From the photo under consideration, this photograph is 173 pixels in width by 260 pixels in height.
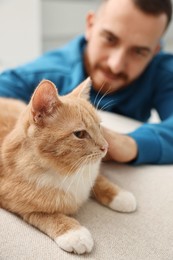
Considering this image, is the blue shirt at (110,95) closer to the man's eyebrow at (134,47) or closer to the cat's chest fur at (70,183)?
the man's eyebrow at (134,47)

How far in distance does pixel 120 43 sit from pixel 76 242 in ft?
2.84

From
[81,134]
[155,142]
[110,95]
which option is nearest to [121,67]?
[110,95]

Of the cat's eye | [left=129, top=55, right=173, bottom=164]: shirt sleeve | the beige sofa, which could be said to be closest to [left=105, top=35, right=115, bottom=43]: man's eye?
[left=129, top=55, right=173, bottom=164]: shirt sleeve

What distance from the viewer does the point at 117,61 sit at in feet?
4.33

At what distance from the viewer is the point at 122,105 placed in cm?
153

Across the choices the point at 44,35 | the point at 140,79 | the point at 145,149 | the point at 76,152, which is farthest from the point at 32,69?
the point at 44,35

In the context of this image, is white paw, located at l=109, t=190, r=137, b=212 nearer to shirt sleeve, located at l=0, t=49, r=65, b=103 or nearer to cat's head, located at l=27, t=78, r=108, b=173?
cat's head, located at l=27, t=78, r=108, b=173

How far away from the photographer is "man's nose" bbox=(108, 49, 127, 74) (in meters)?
1.32

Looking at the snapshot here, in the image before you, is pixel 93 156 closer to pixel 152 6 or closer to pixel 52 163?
pixel 52 163

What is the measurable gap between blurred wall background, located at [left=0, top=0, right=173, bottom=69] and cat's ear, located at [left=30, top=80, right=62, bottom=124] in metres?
1.78

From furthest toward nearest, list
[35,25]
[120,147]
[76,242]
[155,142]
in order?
[35,25] → [155,142] → [120,147] → [76,242]

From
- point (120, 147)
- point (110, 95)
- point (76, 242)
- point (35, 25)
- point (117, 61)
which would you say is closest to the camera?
point (76, 242)

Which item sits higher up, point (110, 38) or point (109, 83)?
point (110, 38)

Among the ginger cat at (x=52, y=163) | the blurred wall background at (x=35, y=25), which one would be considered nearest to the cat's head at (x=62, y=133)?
the ginger cat at (x=52, y=163)
